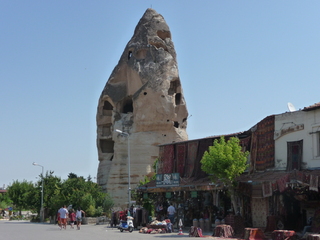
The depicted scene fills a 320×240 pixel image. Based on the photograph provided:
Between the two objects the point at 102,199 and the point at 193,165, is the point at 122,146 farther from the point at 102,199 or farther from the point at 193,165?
the point at 193,165

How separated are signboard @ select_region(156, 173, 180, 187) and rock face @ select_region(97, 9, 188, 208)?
26138 mm

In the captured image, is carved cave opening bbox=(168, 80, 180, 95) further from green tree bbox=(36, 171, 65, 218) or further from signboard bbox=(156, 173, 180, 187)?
signboard bbox=(156, 173, 180, 187)

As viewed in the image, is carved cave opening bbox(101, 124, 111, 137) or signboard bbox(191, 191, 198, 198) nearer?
signboard bbox(191, 191, 198, 198)

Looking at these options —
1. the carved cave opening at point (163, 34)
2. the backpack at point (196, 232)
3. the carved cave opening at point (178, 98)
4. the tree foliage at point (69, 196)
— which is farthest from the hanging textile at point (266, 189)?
the carved cave opening at point (163, 34)

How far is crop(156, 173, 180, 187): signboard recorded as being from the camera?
28967 millimetres

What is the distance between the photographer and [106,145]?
63.9 m

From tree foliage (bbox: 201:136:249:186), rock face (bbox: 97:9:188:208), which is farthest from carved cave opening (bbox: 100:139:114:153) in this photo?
tree foliage (bbox: 201:136:249:186)

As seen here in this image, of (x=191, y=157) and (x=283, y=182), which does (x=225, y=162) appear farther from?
(x=191, y=157)

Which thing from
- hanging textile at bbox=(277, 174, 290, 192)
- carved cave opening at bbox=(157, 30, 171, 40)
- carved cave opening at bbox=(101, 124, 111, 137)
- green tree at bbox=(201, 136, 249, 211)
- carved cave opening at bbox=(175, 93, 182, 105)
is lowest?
hanging textile at bbox=(277, 174, 290, 192)

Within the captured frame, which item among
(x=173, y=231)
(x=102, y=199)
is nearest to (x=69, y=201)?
(x=102, y=199)

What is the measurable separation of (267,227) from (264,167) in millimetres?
3941

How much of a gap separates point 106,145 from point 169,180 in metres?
35.3

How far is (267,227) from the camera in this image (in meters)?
23.2

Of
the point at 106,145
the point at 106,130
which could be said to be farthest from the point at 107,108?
the point at 106,145
